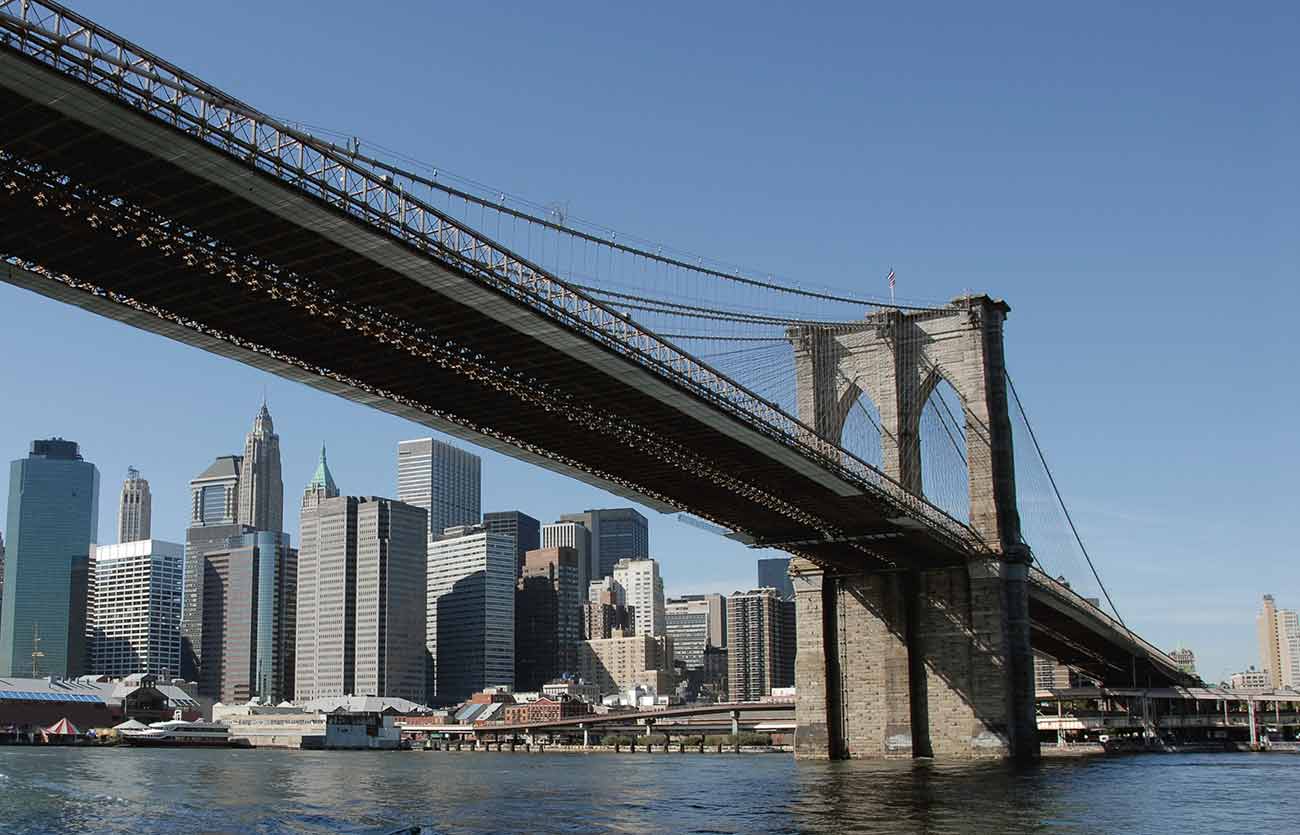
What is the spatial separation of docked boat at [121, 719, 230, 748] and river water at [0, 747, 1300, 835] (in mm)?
Answer: 93240

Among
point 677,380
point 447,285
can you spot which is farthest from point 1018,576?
point 447,285

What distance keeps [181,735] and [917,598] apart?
120 meters

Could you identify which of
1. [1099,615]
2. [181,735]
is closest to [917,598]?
[1099,615]

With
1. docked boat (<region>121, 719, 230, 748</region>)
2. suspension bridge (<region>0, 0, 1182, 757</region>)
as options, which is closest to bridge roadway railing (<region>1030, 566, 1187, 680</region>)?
suspension bridge (<region>0, 0, 1182, 757</region>)

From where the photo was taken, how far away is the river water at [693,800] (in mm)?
42094

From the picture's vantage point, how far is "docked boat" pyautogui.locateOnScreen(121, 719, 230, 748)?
172 meters

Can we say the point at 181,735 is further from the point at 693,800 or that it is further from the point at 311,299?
the point at 311,299

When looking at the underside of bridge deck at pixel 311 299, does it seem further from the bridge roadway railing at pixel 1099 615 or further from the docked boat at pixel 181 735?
the docked boat at pixel 181 735

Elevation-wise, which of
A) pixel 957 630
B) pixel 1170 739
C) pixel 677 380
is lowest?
pixel 1170 739

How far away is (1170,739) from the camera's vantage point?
12356 centimetres

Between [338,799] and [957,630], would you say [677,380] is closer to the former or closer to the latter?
[338,799]

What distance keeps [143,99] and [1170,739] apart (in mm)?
112567

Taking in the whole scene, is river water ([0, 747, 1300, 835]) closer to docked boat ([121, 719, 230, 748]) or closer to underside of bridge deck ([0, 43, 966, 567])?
underside of bridge deck ([0, 43, 966, 567])

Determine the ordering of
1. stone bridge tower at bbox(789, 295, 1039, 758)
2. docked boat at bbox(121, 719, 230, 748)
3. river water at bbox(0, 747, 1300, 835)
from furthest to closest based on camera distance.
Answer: docked boat at bbox(121, 719, 230, 748)
stone bridge tower at bbox(789, 295, 1039, 758)
river water at bbox(0, 747, 1300, 835)
